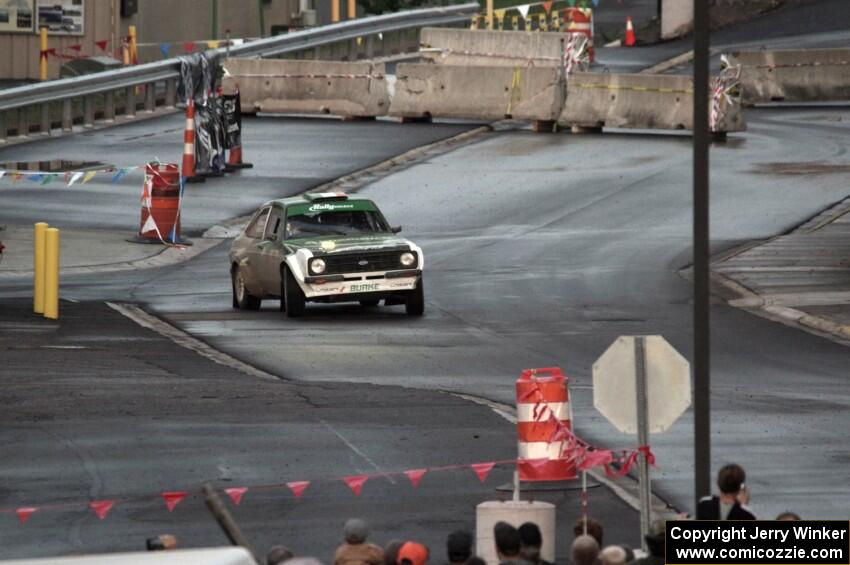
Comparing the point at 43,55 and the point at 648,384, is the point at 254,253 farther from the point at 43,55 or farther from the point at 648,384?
the point at 43,55

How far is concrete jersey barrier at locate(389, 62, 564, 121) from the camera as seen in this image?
40.0 m

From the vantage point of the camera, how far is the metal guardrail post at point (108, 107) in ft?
140

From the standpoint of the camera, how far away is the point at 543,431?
14289 mm

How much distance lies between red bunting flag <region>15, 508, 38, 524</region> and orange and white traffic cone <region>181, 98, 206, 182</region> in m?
21.8

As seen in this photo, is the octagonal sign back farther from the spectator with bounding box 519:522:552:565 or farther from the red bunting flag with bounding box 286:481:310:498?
the red bunting flag with bounding box 286:481:310:498

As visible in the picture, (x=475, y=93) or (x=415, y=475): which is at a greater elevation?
(x=475, y=93)

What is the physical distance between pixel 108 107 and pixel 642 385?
106 ft

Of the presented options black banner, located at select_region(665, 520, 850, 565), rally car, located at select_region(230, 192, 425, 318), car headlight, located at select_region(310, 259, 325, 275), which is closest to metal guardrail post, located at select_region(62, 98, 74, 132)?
rally car, located at select_region(230, 192, 425, 318)

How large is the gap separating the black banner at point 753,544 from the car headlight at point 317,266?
14.5 meters

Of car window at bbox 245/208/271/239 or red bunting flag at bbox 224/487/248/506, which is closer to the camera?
red bunting flag at bbox 224/487/248/506

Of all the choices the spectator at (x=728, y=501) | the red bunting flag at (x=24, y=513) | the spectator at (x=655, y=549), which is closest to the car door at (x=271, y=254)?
the red bunting flag at (x=24, y=513)

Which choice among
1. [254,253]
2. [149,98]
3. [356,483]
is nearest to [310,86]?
[149,98]

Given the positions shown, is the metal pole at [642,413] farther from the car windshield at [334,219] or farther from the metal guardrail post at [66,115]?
the metal guardrail post at [66,115]

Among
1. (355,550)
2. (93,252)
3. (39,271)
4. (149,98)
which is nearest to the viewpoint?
(355,550)
